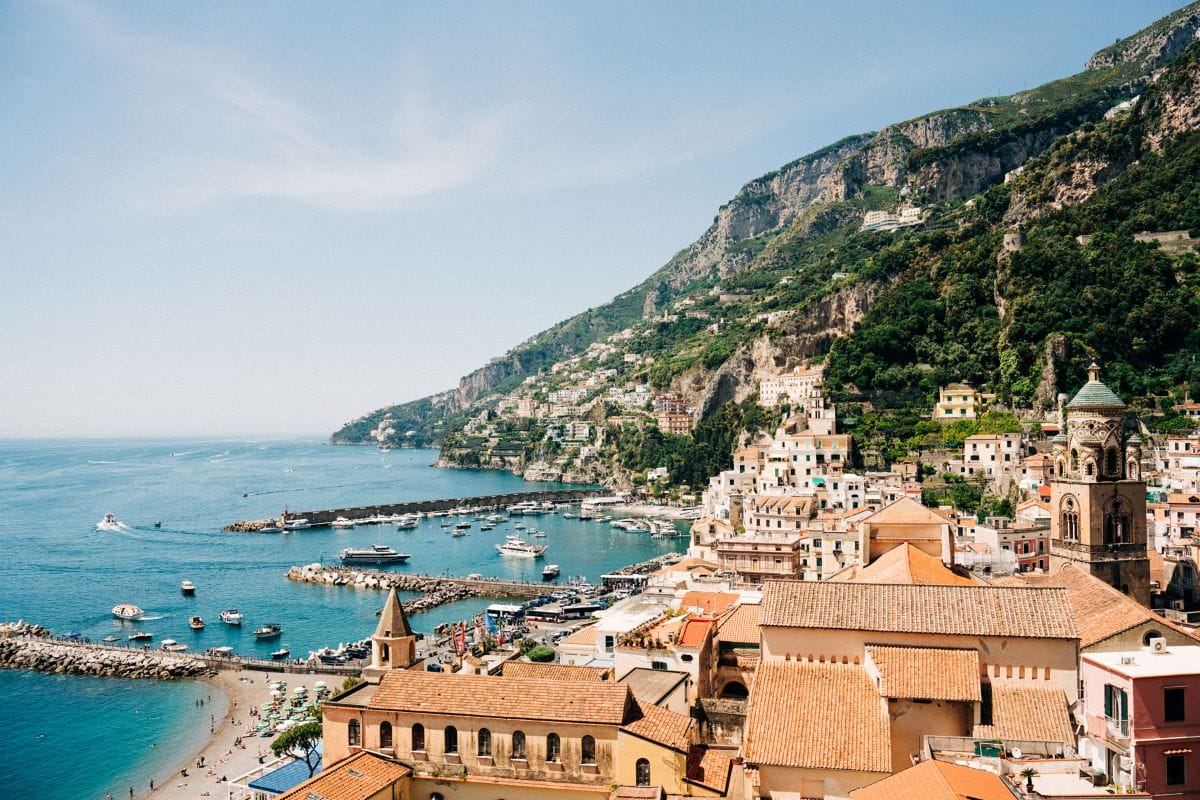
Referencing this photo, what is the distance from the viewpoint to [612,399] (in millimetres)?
160125

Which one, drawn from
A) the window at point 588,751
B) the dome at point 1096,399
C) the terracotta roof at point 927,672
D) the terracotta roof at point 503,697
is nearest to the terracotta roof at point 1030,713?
the terracotta roof at point 927,672

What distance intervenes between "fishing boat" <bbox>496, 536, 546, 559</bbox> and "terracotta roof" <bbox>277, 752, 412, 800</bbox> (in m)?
59.6

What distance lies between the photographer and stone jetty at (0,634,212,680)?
1735 inches

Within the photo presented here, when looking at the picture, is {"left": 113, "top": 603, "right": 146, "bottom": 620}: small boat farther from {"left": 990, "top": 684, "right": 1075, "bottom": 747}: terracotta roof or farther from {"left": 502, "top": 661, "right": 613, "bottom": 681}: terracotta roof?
{"left": 990, "top": 684, "right": 1075, "bottom": 747}: terracotta roof

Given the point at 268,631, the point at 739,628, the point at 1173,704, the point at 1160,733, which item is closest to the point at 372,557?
the point at 268,631

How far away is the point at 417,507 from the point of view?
108 m

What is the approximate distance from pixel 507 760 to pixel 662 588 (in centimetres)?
2339

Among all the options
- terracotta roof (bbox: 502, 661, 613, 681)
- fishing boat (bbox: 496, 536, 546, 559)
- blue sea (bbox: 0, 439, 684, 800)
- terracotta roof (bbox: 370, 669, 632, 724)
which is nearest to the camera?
terracotta roof (bbox: 370, 669, 632, 724)

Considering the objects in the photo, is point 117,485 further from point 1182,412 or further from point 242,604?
point 1182,412

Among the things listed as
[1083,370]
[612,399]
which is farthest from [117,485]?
[1083,370]

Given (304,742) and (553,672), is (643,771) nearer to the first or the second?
(553,672)

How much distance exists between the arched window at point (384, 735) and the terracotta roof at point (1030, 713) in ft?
39.2

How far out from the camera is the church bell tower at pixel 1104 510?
29797 millimetres

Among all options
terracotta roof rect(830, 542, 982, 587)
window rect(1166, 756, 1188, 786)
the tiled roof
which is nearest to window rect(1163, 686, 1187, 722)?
window rect(1166, 756, 1188, 786)
